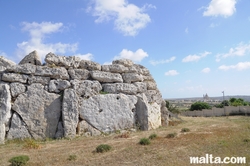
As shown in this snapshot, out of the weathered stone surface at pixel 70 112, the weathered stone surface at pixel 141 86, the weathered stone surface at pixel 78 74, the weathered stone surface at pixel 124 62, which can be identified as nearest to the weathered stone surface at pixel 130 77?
the weathered stone surface at pixel 141 86

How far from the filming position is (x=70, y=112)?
12.5 meters

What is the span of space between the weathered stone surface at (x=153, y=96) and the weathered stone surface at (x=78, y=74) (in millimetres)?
4295

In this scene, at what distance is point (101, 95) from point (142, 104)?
2.64 metres

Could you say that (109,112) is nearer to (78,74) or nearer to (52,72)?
(78,74)

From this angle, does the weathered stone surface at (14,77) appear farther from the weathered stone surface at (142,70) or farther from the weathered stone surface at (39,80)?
the weathered stone surface at (142,70)

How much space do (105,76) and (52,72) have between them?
3.13 metres

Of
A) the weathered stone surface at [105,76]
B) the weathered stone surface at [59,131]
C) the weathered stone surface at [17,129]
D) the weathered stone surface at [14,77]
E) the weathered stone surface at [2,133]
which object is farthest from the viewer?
the weathered stone surface at [105,76]

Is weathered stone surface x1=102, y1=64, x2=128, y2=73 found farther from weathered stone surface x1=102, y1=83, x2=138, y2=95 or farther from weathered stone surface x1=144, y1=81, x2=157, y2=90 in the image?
weathered stone surface x1=144, y1=81, x2=157, y2=90

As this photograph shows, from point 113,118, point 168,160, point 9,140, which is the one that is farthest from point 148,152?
point 9,140

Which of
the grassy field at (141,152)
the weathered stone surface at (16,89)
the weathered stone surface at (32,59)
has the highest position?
the weathered stone surface at (32,59)

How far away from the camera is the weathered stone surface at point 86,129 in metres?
12.8

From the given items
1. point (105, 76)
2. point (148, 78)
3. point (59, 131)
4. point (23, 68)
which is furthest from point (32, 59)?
point (148, 78)

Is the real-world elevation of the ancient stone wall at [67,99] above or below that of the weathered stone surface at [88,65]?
below

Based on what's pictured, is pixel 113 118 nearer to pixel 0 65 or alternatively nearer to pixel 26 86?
pixel 26 86
